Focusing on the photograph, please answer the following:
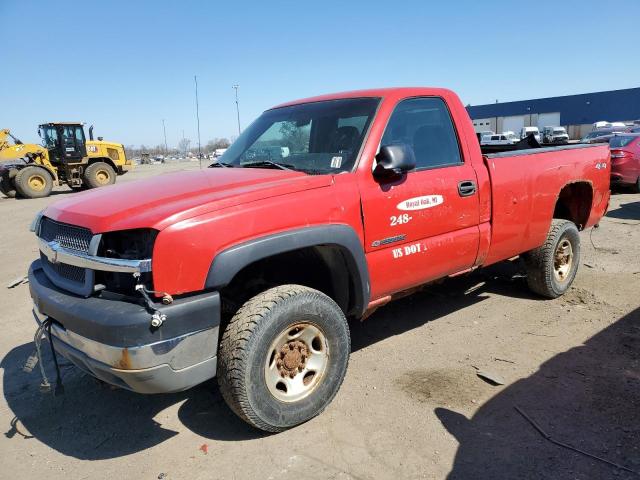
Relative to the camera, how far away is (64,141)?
1972 cm

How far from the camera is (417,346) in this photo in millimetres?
4141

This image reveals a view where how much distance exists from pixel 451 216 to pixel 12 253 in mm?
7822

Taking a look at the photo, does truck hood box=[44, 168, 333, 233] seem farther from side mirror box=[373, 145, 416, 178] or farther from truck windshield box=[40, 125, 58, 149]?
truck windshield box=[40, 125, 58, 149]

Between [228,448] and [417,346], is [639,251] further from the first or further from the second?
[228,448]

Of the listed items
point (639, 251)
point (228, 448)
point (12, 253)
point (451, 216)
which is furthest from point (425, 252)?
point (12, 253)

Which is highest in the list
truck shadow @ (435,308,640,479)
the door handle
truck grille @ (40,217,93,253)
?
the door handle

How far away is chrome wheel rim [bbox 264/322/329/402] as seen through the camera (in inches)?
114

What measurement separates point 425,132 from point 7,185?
66.0 ft

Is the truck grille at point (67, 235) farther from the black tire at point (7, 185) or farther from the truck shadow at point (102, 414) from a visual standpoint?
the black tire at point (7, 185)

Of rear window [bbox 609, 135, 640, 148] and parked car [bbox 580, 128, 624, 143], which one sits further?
parked car [bbox 580, 128, 624, 143]

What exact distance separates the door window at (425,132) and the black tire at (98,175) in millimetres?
18909

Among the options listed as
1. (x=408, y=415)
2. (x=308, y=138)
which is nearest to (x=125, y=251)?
(x=308, y=138)

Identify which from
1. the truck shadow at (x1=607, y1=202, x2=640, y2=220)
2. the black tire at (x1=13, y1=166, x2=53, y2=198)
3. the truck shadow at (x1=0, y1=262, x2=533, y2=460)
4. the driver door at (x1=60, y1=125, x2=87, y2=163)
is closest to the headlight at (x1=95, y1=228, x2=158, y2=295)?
the truck shadow at (x1=0, y1=262, x2=533, y2=460)

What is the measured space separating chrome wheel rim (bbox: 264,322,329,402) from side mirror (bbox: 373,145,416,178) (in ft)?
3.59
